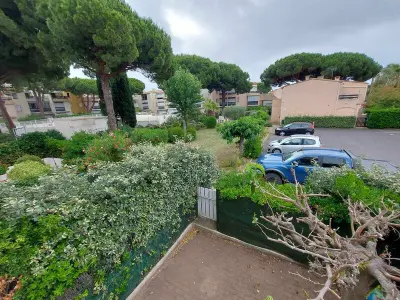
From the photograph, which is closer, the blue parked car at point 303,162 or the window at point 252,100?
the blue parked car at point 303,162

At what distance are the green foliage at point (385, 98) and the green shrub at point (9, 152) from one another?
34858 millimetres

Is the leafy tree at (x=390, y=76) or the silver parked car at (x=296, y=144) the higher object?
the leafy tree at (x=390, y=76)

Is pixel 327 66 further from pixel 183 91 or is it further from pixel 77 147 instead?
pixel 77 147

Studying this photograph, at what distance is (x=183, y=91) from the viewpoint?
49.5ft

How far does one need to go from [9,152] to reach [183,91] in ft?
40.8

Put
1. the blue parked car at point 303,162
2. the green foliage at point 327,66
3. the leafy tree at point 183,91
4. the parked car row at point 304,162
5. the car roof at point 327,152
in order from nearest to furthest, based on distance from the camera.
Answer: the parked car row at point 304,162
the blue parked car at point 303,162
the car roof at point 327,152
the leafy tree at point 183,91
the green foliage at point 327,66

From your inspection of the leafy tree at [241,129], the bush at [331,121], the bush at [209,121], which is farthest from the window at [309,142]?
the bush at [209,121]

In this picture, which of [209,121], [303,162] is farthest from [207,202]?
[209,121]

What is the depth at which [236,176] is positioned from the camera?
447cm

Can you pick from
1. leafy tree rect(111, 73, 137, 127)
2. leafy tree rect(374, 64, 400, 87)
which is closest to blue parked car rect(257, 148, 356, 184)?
leafy tree rect(111, 73, 137, 127)

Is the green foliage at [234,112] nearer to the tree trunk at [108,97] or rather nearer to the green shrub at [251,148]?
the green shrub at [251,148]

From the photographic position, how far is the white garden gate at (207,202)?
15.4 feet

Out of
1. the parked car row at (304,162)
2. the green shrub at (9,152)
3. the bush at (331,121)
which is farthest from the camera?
the bush at (331,121)

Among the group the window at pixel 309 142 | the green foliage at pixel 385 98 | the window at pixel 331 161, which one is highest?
the green foliage at pixel 385 98
